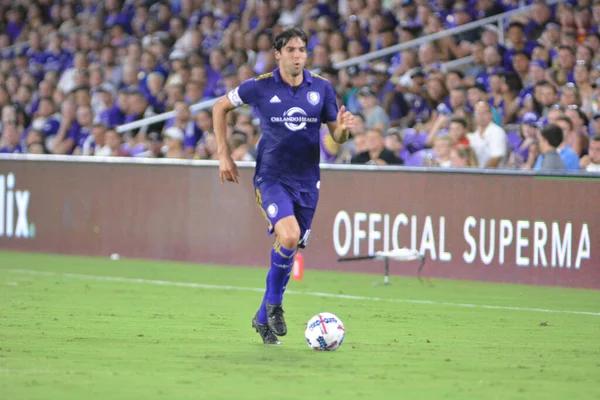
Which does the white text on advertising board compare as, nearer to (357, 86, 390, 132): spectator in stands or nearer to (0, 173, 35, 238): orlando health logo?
(357, 86, 390, 132): spectator in stands

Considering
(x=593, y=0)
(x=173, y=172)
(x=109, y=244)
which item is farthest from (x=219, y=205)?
(x=593, y=0)

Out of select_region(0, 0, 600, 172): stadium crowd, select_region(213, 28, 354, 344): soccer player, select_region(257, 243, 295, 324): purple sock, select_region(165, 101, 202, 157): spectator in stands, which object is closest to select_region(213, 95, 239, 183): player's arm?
select_region(213, 28, 354, 344): soccer player

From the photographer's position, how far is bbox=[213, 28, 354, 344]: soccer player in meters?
9.12

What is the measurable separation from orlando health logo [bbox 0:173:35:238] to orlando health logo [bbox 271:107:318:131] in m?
10.9

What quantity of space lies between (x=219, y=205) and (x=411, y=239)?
342cm

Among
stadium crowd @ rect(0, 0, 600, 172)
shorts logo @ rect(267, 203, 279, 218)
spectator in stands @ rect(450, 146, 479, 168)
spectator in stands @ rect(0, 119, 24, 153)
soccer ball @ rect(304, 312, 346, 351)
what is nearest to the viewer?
soccer ball @ rect(304, 312, 346, 351)

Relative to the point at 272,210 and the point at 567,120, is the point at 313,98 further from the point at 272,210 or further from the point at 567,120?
the point at 567,120

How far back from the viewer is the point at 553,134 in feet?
48.2

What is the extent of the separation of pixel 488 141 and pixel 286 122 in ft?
23.4

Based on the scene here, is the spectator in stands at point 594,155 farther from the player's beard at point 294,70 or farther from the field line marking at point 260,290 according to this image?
the player's beard at point 294,70

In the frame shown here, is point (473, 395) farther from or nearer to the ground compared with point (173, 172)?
nearer to the ground

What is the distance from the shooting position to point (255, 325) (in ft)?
30.8

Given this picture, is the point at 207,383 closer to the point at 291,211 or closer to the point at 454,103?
the point at 291,211

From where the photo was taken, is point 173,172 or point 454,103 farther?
point 173,172
